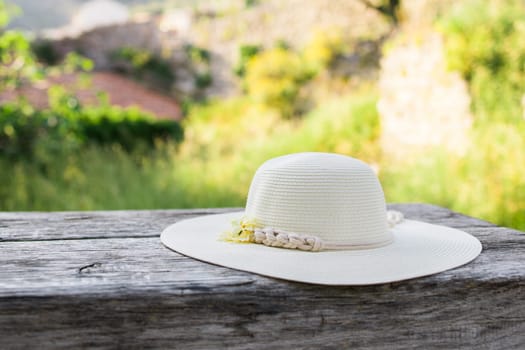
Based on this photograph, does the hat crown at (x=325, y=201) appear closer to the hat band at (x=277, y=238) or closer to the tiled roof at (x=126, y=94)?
the hat band at (x=277, y=238)

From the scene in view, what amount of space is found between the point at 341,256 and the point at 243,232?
0.20 meters

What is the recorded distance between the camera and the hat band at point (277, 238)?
39.0 inches

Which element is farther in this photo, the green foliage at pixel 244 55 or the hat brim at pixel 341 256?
the green foliage at pixel 244 55

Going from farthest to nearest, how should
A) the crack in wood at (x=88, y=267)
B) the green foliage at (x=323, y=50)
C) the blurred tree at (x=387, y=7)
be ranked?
1. the blurred tree at (x=387, y=7)
2. the green foliage at (x=323, y=50)
3. the crack in wood at (x=88, y=267)

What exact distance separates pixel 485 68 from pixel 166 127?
3693 millimetres

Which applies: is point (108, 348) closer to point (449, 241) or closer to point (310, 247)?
point (310, 247)

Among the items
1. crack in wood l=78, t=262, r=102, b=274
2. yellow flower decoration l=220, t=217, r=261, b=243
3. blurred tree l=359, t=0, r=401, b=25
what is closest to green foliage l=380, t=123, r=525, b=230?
yellow flower decoration l=220, t=217, r=261, b=243

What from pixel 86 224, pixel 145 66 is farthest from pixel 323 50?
pixel 86 224

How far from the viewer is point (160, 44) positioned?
1678 cm

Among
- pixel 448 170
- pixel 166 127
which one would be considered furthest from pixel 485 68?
pixel 166 127

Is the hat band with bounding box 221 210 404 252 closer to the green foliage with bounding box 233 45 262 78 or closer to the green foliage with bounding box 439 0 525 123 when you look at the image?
the green foliage with bounding box 439 0 525 123

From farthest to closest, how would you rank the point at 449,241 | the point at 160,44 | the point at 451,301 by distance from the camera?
the point at 160,44
the point at 449,241
the point at 451,301

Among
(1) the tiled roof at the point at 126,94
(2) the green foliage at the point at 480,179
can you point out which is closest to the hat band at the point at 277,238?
(2) the green foliage at the point at 480,179

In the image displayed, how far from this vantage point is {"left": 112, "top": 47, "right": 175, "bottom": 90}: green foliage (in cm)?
1628
